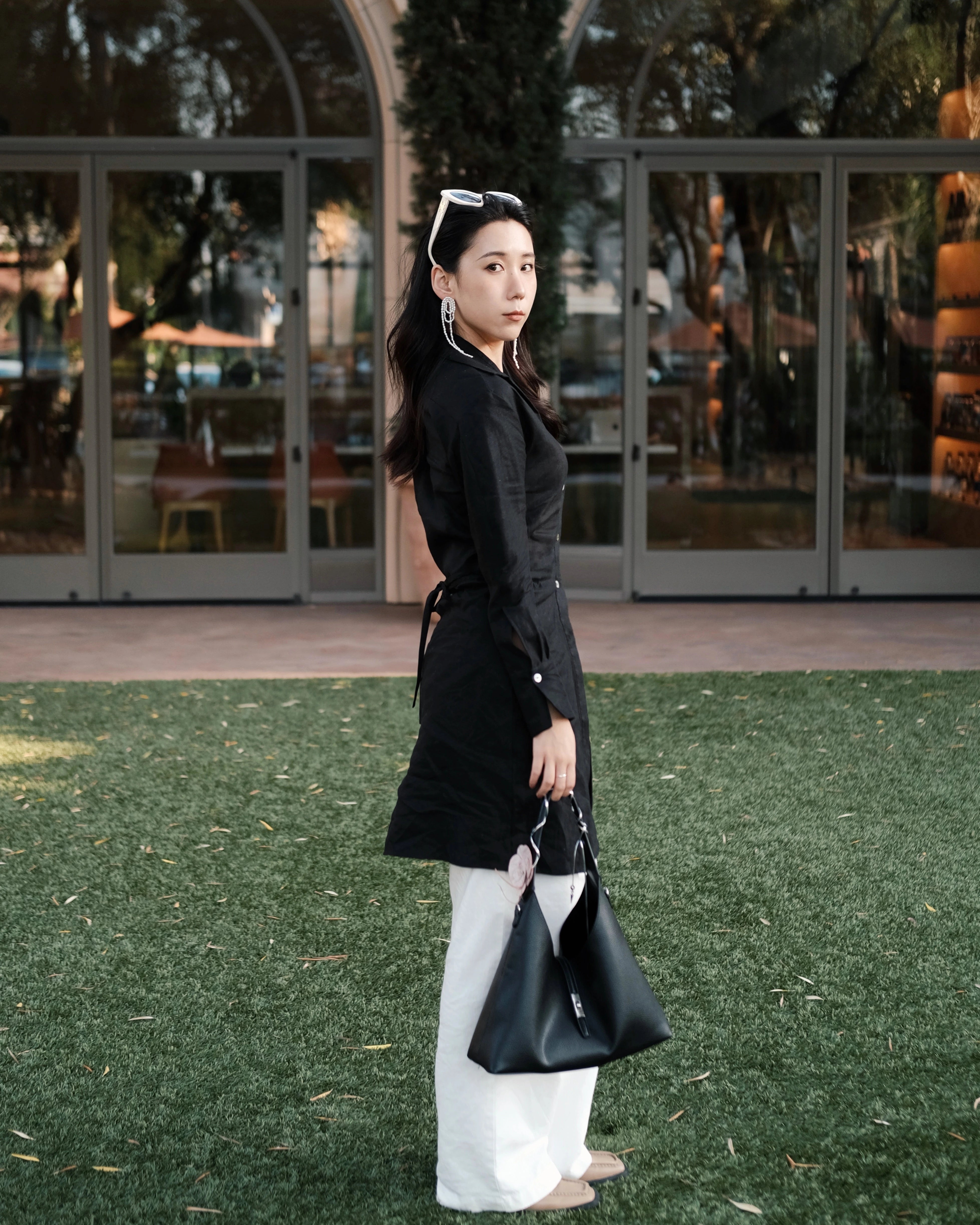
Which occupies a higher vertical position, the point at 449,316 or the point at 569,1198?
the point at 449,316

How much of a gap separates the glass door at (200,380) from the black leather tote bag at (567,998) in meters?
8.12

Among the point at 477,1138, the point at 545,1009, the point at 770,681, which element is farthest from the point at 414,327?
the point at 770,681

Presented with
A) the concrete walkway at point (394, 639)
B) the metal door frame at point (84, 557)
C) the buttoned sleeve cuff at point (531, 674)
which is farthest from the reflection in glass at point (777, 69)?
the buttoned sleeve cuff at point (531, 674)

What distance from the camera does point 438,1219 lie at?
263 cm

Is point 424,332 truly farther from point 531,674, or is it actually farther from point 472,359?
point 531,674

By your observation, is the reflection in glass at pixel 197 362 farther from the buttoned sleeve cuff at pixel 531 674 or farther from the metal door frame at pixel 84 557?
the buttoned sleeve cuff at pixel 531 674

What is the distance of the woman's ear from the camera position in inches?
100

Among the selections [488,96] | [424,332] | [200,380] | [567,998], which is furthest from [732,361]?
[567,998]

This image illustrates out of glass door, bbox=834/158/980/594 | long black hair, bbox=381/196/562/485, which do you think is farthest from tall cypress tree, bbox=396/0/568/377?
long black hair, bbox=381/196/562/485

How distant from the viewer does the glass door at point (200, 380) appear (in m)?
10.2

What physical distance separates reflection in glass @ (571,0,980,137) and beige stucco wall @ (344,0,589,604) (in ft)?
1.58

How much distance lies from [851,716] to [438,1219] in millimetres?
4362

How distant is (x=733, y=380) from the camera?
10438 mm

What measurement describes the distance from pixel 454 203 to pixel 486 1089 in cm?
151
